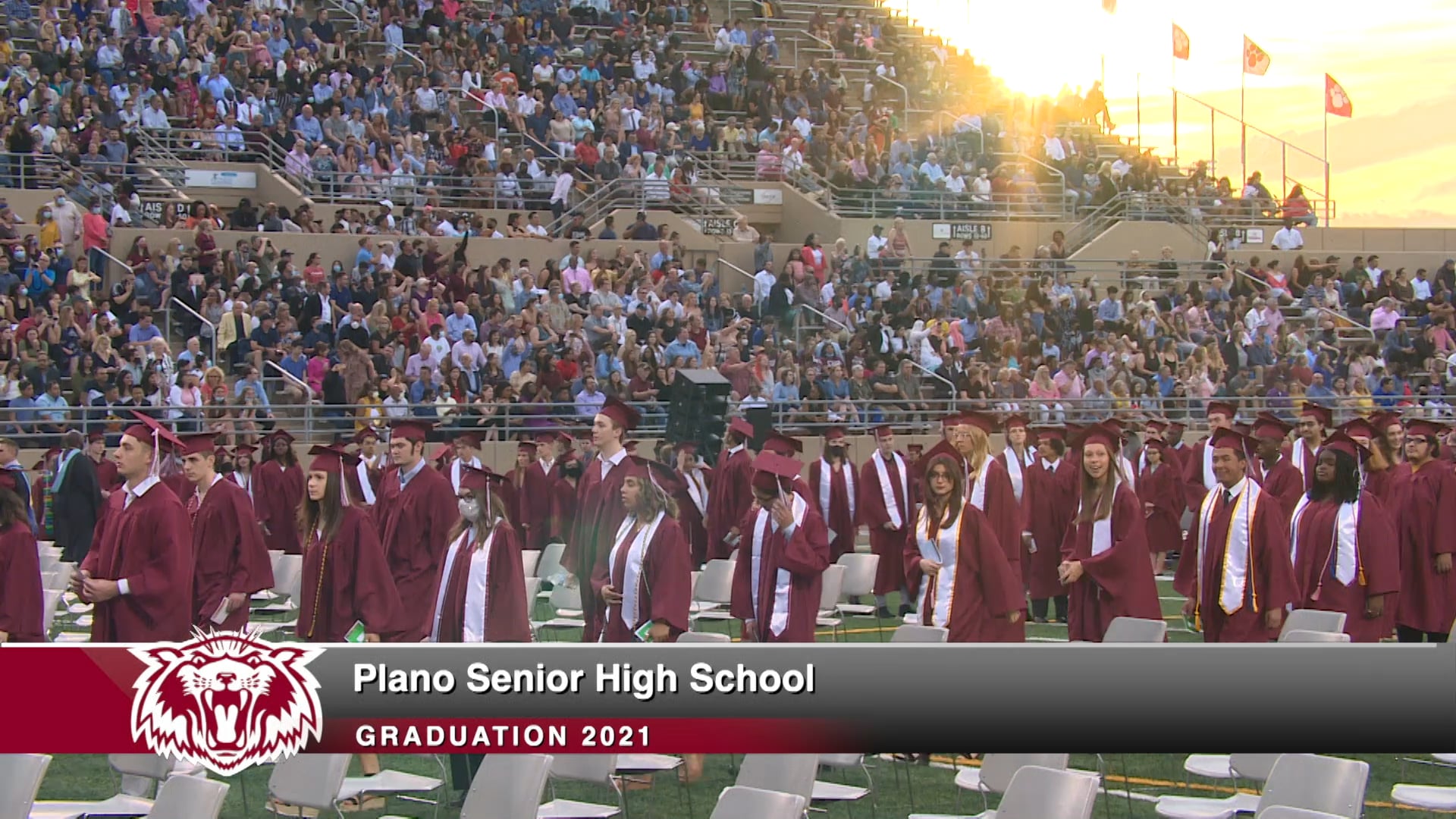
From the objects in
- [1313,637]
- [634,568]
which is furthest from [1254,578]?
[634,568]

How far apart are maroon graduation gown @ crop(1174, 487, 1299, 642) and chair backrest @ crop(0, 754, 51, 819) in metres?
6.79

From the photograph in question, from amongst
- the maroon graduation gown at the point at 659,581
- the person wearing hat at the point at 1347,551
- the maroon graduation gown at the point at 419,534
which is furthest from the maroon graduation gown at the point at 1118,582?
the maroon graduation gown at the point at 419,534

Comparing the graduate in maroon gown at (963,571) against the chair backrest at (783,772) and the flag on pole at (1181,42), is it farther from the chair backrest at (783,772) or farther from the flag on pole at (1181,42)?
the flag on pole at (1181,42)

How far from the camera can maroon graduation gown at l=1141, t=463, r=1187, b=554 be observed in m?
18.2

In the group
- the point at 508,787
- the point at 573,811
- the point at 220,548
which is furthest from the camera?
the point at 220,548

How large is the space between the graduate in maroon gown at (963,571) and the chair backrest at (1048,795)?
11.3 ft

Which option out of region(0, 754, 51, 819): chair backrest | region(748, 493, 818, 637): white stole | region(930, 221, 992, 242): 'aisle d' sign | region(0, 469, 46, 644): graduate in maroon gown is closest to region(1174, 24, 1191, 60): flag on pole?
region(930, 221, 992, 242): 'aisle d' sign

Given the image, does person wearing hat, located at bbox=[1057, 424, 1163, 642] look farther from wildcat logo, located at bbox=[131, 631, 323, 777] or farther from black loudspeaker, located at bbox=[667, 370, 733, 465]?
black loudspeaker, located at bbox=[667, 370, 733, 465]

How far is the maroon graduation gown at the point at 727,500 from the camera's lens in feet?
58.7

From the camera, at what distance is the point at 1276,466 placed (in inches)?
578

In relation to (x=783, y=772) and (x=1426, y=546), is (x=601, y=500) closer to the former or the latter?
(x=783, y=772)

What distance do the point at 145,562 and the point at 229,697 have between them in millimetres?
3688

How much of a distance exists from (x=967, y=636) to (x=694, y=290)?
1652cm

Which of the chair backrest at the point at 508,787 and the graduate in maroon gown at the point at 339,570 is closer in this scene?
the chair backrest at the point at 508,787
